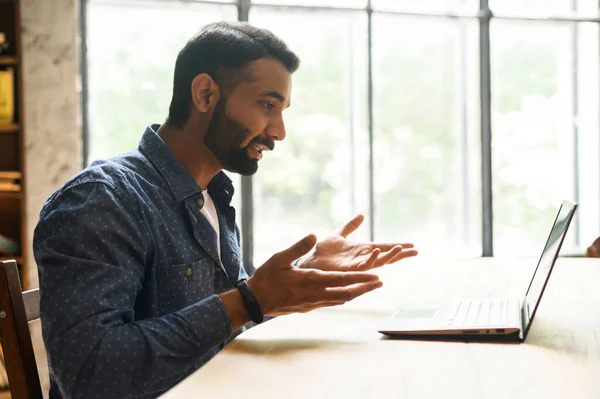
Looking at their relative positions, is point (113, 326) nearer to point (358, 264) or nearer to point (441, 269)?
point (358, 264)

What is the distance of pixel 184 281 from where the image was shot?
1332 mm

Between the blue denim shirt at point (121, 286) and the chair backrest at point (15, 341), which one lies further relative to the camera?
the chair backrest at point (15, 341)

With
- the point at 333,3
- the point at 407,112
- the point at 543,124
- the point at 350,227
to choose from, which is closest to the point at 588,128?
the point at 543,124

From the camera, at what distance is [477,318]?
3.89 ft

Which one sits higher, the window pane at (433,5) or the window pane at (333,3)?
the window pane at (433,5)

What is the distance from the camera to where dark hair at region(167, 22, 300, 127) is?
60.4 inches

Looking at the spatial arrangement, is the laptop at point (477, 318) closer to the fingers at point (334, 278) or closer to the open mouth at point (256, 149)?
the fingers at point (334, 278)

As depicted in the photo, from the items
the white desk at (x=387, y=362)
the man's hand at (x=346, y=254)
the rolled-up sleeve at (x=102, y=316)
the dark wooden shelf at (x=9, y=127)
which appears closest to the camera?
the white desk at (x=387, y=362)

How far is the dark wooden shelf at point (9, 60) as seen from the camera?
3.40m

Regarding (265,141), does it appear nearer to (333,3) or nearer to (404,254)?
(404,254)

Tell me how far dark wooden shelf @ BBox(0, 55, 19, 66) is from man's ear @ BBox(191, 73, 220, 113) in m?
2.31

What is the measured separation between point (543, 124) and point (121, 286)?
14.4 ft

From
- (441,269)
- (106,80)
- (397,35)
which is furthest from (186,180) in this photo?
(397,35)

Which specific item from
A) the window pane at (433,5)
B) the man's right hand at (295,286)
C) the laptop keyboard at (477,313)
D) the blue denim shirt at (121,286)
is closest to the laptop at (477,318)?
the laptop keyboard at (477,313)
